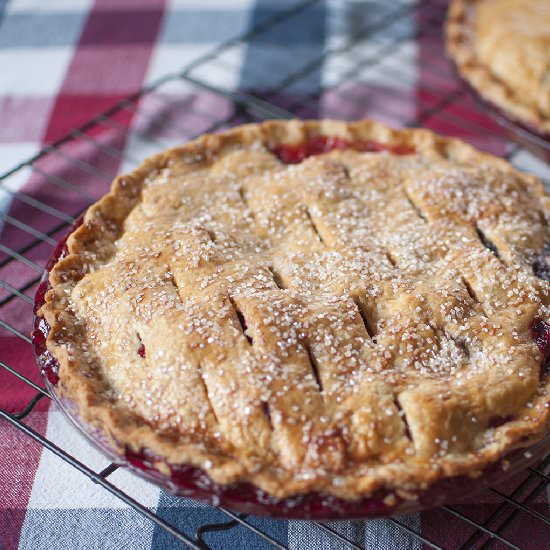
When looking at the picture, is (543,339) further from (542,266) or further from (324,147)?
(324,147)

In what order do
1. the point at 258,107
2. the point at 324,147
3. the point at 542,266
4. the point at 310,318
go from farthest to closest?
the point at 258,107 < the point at 324,147 < the point at 542,266 < the point at 310,318

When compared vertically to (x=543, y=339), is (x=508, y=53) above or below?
above

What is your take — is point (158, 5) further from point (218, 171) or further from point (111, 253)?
point (111, 253)

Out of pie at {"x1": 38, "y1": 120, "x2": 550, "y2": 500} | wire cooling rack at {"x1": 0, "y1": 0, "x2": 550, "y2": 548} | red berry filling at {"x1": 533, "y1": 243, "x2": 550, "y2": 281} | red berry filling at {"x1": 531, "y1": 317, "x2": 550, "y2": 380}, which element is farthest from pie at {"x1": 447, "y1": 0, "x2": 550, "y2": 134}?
red berry filling at {"x1": 531, "y1": 317, "x2": 550, "y2": 380}

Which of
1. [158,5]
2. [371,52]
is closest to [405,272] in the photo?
[371,52]

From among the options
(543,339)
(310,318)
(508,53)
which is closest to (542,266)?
(543,339)

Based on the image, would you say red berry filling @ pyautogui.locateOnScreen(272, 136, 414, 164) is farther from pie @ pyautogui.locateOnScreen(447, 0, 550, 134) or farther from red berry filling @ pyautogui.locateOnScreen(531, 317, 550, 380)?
red berry filling @ pyautogui.locateOnScreen(531, 317, 550, 380)
